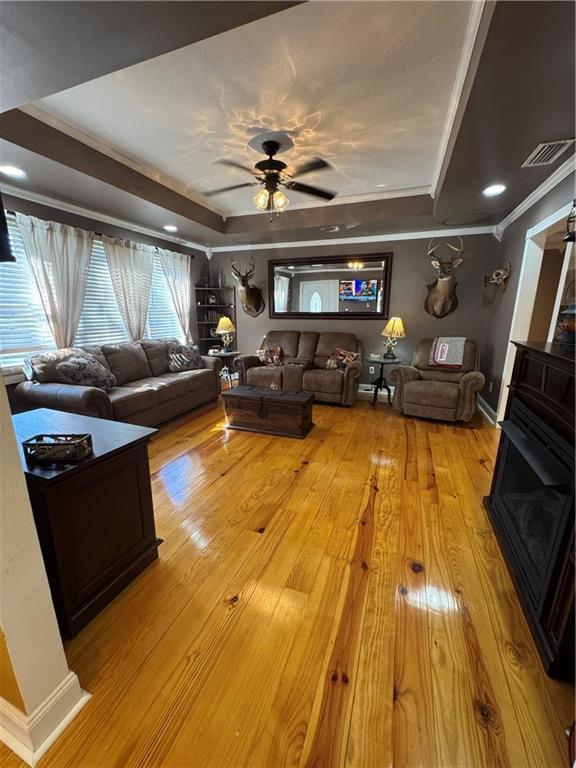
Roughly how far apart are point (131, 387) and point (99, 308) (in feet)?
4.07

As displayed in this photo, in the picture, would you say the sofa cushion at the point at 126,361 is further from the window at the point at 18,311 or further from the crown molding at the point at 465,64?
the crown molding at the point at 465,64

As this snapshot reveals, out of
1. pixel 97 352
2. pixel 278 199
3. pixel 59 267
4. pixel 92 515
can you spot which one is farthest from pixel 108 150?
pixel 92 515

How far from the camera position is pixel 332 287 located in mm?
5031

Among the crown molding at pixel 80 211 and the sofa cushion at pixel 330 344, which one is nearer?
the crown molding at pixel 80 211

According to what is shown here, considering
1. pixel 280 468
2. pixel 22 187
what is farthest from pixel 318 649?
pixel 22 187

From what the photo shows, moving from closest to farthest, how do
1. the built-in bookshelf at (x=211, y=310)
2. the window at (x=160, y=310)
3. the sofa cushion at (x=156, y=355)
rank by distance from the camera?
1. the sofa cushion at (x=156, y=355)
2. the window at (x=160, y=310)
3. the built-in bookshelf at (x=211, y=310)

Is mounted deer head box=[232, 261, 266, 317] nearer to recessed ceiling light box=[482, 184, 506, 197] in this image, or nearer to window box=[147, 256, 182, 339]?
window box=[147, 256, 182, 339]

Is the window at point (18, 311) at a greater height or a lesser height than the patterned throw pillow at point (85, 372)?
greater

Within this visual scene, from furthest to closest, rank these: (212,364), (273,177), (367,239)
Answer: (367,239) → (212,364) → (273,177)

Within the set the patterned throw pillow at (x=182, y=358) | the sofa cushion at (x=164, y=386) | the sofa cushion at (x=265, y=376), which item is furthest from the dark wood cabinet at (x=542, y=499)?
the patterned throw pillow at (x=182, y=358)

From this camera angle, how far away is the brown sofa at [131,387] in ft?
9.29

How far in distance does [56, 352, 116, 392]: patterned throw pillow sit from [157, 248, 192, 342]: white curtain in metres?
1.93

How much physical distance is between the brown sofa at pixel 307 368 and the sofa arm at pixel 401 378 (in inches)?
19.9

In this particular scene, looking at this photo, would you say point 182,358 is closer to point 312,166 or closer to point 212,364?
point 212,364
